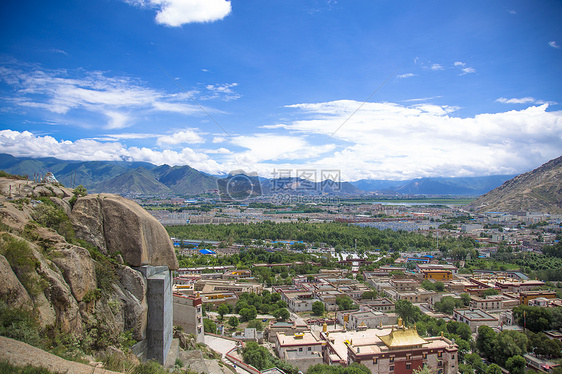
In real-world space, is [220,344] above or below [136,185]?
below

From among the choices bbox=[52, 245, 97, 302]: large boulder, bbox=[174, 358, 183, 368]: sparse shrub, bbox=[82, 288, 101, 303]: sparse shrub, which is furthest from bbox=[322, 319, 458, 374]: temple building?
bbox=[52, 245, 97, 302]: large boulder

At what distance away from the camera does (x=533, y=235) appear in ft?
156

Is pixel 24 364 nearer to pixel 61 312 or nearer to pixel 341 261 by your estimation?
pixel 61 312

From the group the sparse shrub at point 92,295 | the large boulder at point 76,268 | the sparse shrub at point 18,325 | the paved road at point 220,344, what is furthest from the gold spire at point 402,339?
the sparse shrub at point 18,325

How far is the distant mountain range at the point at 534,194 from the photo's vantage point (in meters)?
71.1

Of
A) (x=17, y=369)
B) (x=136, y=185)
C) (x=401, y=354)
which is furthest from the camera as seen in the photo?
(x=136, y=185)

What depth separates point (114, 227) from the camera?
571 cm

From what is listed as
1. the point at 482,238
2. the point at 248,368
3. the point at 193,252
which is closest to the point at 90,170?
the point at 193,252

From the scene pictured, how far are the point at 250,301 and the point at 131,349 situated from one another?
47.3 ft

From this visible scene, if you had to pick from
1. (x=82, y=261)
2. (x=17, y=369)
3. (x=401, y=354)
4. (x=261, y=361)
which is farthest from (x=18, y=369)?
(x=401, y=354)

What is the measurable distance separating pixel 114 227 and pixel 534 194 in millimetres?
89473

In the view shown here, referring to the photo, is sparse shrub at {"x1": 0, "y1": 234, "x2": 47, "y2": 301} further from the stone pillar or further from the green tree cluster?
the green tree cluster

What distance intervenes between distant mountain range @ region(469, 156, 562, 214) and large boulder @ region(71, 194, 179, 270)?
80762 mm

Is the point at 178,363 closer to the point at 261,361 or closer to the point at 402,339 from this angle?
the point at 261,361
